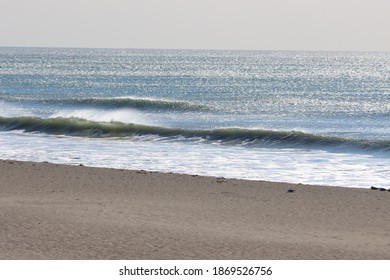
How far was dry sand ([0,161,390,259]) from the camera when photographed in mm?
10273

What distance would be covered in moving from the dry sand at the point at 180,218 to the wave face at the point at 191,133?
9.81 m

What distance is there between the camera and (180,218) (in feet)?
41.0

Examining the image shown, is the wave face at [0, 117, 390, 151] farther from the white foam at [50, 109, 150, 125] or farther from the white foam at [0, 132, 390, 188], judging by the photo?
the white foam at [50, 109, 150, 125]

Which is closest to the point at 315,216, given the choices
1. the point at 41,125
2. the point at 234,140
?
the point at 234,140

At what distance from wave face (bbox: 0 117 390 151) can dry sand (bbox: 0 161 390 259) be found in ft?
32.2

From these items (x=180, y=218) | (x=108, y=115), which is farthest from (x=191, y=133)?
(x=180, y=218)

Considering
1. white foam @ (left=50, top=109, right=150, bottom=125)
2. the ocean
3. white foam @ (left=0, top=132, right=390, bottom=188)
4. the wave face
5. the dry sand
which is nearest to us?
the dry sand

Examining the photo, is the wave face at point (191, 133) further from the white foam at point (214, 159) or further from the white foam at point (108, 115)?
the white foam at point (108, 115)

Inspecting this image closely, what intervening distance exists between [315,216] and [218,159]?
8923mm

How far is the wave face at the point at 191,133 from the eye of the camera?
26.2 m

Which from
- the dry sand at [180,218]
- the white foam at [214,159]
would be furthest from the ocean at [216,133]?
the dry sand at [180,218]

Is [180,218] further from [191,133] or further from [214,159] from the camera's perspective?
[191,133]

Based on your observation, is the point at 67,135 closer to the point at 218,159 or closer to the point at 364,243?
the point at 218,159

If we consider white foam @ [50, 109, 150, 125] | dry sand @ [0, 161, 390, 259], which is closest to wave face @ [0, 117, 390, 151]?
white foam @ [50, 109, 150, 125]
